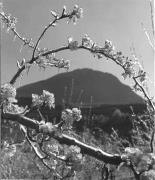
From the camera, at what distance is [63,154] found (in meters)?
2.35

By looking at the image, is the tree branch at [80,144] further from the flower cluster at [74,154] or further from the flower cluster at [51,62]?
the flower cluster at [51,62]

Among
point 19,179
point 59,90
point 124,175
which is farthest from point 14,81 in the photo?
point 59,90

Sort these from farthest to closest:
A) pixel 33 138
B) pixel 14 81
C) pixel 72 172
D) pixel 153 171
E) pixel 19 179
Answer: pixel 19 179 < pixel 14 81 < pixel 33 138 < pixel 72 172 < pixel 153 171

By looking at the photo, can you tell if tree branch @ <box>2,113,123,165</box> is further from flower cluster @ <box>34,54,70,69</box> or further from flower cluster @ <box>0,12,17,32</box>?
flower cluster @ <box>0,12,17,32</box>

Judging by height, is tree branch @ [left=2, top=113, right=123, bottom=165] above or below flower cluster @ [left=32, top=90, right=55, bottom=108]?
below

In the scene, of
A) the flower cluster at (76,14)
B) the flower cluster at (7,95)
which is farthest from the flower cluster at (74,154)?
the flower cluster at (76,14)

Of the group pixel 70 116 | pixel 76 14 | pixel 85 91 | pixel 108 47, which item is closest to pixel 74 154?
pixel 70 116

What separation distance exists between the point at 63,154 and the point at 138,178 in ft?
1.92

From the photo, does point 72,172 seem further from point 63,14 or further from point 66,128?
point 63,14

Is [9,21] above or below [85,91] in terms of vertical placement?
below

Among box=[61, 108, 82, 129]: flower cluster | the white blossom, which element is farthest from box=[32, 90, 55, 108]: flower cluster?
box=[61, 108, 82, 129]: flower cluster

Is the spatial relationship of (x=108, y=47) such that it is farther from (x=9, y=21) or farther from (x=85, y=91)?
(x=85, y=91)

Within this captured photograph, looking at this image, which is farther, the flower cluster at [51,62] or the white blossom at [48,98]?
the flower cluster at [51,62]

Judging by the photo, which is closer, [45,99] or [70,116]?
[70,116]
